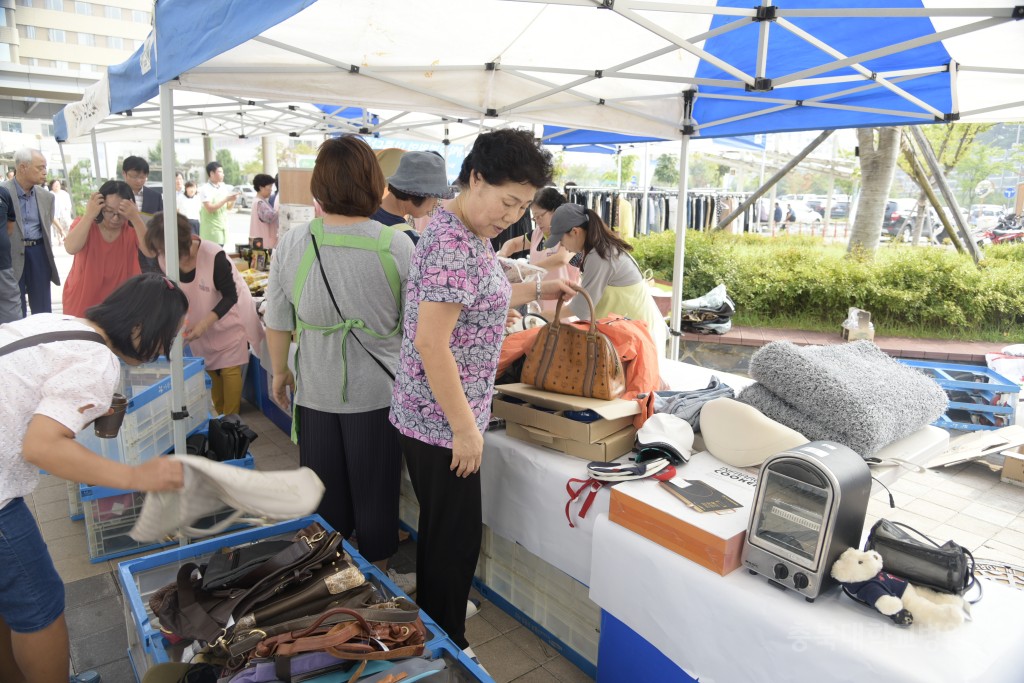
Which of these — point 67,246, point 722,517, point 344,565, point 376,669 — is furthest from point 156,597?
point 67,246

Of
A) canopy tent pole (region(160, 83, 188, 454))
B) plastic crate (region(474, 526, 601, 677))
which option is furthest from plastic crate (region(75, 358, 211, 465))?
plastic crate (region(474, 526, 601, 677))

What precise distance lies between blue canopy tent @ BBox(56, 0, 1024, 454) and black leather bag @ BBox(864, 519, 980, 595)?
199 cm

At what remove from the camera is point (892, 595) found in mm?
1432

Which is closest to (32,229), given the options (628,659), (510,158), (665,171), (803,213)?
(510,158)

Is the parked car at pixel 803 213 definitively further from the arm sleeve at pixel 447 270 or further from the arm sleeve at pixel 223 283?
the arm sleeve at pixel 447 270

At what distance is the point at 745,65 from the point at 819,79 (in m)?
0.46

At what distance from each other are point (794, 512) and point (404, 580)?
1811 mm

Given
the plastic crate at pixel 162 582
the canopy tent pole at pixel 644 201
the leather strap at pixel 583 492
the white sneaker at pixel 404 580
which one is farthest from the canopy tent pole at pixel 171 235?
the canopy tent pole at pixel 644 201

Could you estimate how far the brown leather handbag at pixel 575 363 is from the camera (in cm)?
226

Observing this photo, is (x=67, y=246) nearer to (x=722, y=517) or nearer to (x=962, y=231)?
(x=722, y=517)

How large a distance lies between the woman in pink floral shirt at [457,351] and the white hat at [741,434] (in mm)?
792

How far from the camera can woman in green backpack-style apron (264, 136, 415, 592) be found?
7.28 ft

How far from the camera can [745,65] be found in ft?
13.5

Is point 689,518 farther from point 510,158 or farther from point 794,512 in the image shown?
point 510,158
